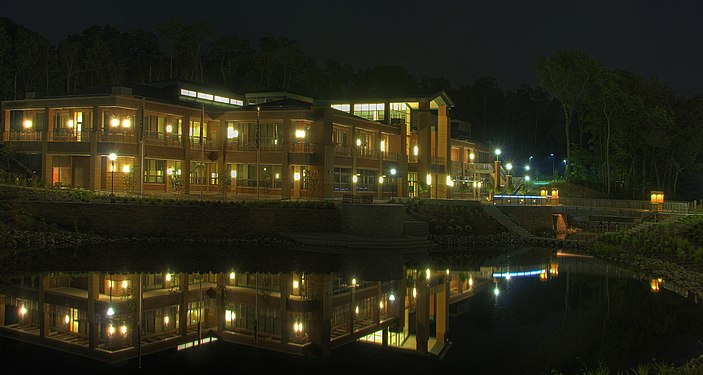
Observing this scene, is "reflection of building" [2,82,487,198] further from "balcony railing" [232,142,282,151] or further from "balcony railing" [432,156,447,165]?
"balcony railing" [432,156,447,165]

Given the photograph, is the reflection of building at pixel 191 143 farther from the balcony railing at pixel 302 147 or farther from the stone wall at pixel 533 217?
the stone wall at pixel 533 217

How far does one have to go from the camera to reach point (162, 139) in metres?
43.9

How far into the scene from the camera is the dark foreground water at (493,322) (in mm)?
14250

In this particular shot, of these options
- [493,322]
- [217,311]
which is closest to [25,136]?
[217,311]

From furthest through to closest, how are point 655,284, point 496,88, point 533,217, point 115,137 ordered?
point 496,88
point 533,217
point 115,137
point 655,284

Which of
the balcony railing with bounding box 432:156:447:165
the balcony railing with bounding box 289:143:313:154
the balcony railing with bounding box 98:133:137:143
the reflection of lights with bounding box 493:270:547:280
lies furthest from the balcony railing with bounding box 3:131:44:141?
the reflection of lights with bounding box 493:270:547:280

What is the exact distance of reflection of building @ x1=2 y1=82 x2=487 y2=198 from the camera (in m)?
41.8

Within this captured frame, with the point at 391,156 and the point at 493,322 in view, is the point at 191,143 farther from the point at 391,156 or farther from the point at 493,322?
the point at 493,322

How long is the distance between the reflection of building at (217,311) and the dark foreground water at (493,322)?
0.74 meters

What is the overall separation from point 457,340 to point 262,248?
1781cm

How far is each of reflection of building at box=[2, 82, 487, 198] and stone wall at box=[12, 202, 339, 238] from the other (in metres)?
4.38

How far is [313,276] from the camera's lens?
25.1m

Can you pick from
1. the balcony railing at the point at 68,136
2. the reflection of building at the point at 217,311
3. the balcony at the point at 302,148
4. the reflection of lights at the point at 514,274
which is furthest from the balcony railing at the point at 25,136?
the reflection of lights at the point at 514,274

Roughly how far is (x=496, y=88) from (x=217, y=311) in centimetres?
8440
